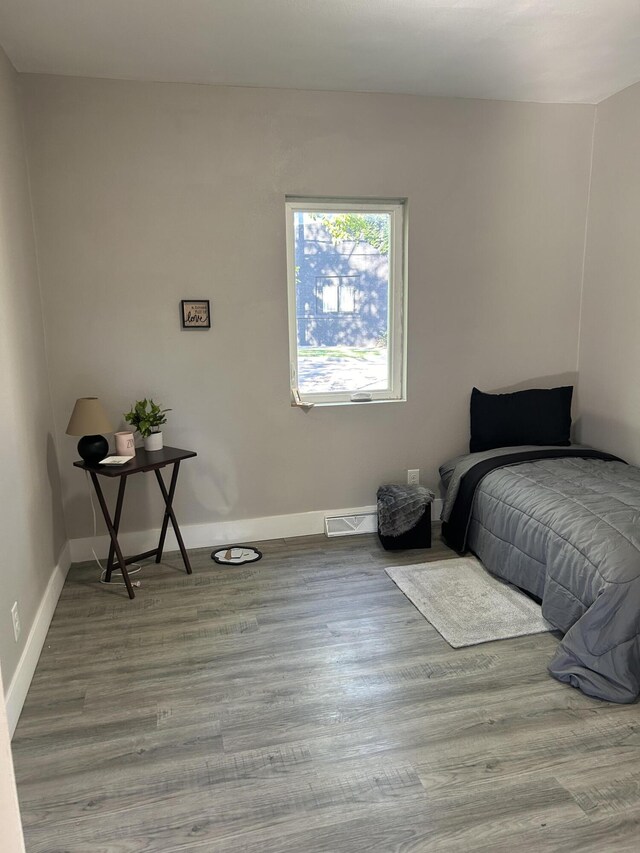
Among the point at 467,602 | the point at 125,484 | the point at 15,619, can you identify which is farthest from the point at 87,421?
the point at 467,602

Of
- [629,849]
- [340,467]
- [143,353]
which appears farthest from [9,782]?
[340,467]

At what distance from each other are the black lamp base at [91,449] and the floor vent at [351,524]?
147cm

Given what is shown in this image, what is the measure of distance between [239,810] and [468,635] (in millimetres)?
1269

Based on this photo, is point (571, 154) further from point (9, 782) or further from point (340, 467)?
point (9, 782)

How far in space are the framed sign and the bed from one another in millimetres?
1785

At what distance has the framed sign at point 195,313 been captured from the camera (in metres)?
3.34

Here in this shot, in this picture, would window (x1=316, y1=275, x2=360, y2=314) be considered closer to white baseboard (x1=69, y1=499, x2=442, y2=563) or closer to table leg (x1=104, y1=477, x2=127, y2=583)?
white baseboard (x1=69, y1=499, x2=442, y2=563)

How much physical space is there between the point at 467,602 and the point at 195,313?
2.16 meters

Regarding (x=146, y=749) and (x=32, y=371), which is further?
(x=32, y=371)

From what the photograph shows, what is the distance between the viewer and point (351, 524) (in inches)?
149

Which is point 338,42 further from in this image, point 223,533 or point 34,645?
point 34,645

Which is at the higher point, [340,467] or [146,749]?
[340,467]

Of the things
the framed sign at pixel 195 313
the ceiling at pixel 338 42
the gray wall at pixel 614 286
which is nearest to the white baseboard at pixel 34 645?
the framed sign at pixel 195 313

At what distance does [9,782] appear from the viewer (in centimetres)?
87
